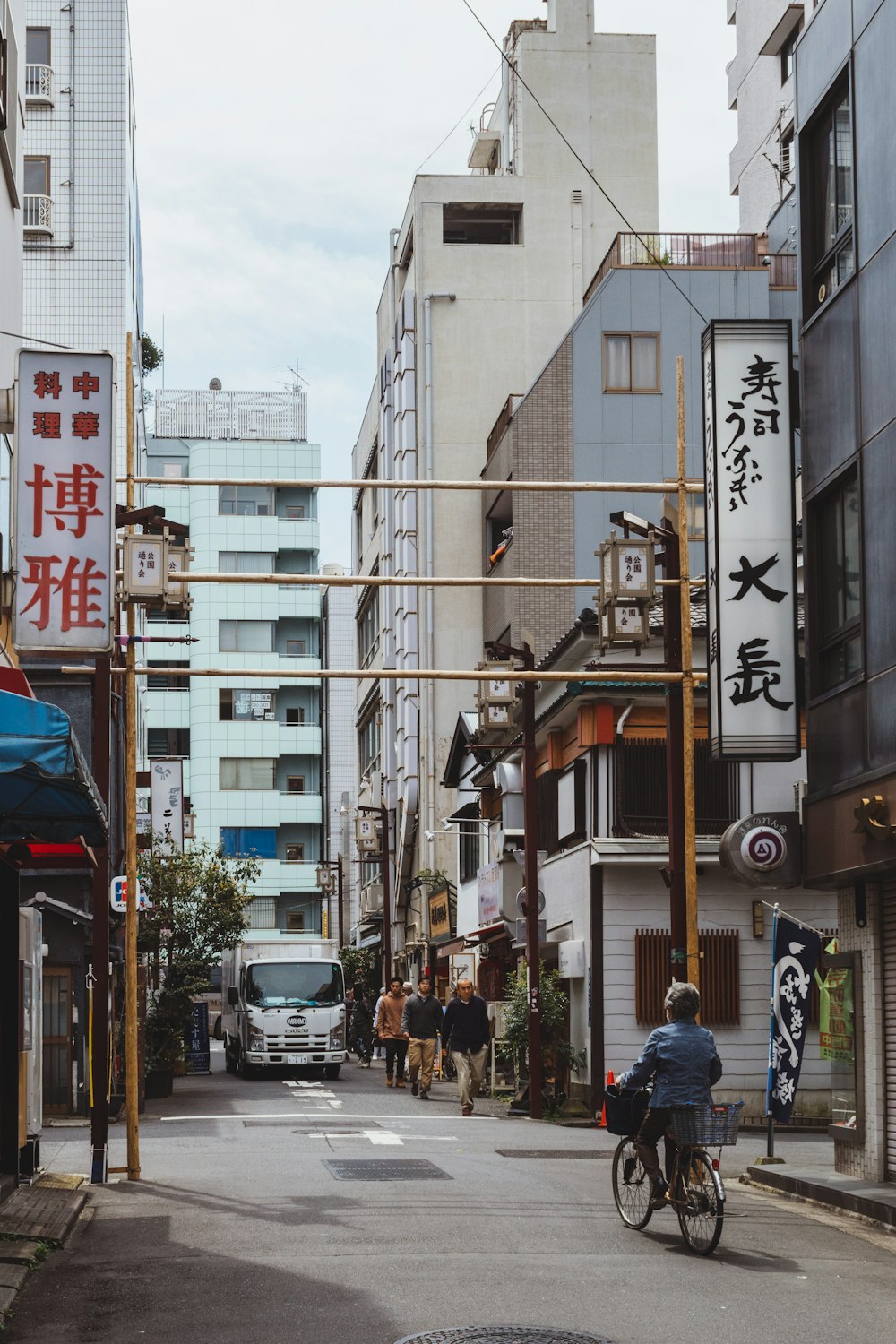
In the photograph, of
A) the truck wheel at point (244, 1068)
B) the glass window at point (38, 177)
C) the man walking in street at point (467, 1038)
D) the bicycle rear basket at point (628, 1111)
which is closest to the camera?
the bicycle rear basket at point (628, 1111)

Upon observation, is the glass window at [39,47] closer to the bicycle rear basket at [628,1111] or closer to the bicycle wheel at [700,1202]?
the bicycle rear basket at [628,1111]

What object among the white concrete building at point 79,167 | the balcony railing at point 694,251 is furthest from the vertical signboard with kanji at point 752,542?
the white concrete building at point 79,167

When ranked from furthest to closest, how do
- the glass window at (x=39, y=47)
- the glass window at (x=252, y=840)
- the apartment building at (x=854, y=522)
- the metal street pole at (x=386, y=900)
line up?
the glass window at (x=252, y=840) < the metal street pole at (x=386, y=900) < the glass window at (x=39, y=47) < the apartment building at (x=854, y=522)

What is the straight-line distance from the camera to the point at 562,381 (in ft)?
146

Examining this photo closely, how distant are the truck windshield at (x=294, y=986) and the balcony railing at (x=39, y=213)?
912 inches

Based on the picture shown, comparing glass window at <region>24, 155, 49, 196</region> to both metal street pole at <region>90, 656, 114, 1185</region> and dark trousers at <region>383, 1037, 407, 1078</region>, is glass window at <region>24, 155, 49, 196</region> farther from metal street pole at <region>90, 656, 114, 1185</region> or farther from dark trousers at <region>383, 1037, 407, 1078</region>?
metal street pole at <region>90, 656, 114, 1185</region>

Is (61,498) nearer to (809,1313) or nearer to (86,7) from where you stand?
(809,1313)

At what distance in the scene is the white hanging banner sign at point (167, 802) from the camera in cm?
4194

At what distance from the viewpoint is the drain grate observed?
1598cm

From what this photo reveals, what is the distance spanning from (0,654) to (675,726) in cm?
814

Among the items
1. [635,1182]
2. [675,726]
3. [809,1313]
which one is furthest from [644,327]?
[809,1313]

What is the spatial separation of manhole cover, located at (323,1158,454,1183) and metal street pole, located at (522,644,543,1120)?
824 cm

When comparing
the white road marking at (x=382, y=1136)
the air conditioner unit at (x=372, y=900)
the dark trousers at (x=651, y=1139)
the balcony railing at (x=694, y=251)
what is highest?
the balcony railing at (x=694, y=251)

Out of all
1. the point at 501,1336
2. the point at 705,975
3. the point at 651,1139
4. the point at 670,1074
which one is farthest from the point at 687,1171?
the point at 705,975
